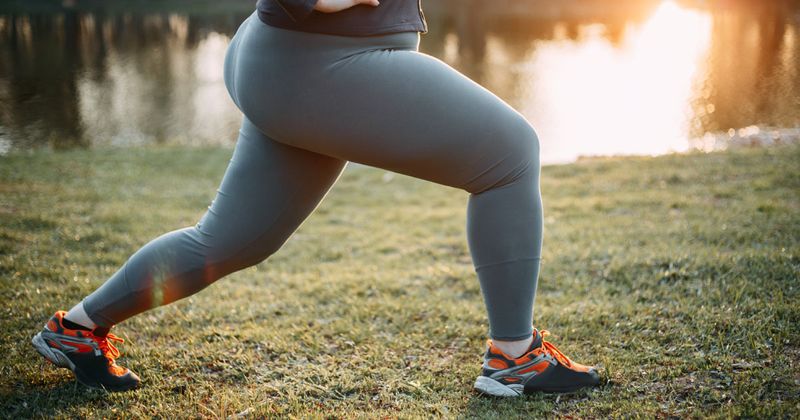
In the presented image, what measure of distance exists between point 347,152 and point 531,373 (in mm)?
928

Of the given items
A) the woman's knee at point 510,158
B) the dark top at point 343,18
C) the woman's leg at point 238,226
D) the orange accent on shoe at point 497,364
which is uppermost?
the dark top at point 343,18

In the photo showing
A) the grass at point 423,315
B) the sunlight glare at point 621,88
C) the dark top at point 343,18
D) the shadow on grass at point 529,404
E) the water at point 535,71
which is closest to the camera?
the dark top at point 343,18

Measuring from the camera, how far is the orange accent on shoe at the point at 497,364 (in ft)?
6.68

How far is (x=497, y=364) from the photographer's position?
6.72ft

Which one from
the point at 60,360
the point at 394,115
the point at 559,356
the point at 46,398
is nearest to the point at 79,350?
the point at 60,360

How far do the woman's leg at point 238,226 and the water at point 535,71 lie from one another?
38.3 ft

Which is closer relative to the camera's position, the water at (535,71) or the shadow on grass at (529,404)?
the shadow on grass at (529,404)

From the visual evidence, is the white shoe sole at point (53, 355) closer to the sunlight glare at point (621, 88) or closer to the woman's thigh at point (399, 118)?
the woman's thigh at point (399, 118)

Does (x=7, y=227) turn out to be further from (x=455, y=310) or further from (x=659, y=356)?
(x=659, y=356)

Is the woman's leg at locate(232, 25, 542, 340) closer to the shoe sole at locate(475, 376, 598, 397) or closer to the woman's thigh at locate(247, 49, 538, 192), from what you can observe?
the woman's thigh at locate(247, 49, 538, 192)

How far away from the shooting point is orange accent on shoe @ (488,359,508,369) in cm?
204

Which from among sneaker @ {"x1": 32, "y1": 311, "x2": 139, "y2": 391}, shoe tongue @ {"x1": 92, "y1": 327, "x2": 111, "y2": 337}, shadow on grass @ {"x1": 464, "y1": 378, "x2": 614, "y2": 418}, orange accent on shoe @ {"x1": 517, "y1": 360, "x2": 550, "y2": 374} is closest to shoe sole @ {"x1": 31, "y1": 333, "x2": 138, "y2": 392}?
sneaker @ {"x1": 32, "y1": 311, "x2": 139, "y2": 391}

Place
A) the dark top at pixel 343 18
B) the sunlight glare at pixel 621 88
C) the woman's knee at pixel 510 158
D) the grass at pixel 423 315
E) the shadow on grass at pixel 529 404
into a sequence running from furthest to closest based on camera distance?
the sunlight glare at pixel 621 88, the grass at pixel 423 315, the shadow on grass at pixel 529 404, the woman's knee at pixel 510 158, the dark top at pixel 343 18

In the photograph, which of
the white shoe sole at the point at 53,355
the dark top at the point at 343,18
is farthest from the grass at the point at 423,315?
the dark top at the point at 343,18
